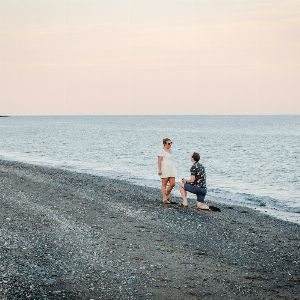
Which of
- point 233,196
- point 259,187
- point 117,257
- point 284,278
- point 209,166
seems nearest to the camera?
point 284,278

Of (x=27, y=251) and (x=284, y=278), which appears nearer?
(x=284, y=278)

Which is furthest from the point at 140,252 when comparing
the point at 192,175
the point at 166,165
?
the point at 166,165

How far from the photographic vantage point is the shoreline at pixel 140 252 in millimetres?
8227

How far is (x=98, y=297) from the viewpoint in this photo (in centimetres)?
771

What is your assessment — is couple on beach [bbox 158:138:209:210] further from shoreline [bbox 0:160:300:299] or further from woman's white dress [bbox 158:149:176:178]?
shoreline [bbox 0:160:300:299]

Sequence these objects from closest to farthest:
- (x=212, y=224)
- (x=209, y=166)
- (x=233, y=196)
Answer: (x=212, y=224), (x=233, y=196), (x=209, y=166)

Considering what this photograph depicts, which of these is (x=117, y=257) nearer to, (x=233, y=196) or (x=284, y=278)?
(x=284, y=278)

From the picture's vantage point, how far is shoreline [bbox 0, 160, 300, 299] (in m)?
8.23

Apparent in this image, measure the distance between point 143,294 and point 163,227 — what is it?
577 centimetres

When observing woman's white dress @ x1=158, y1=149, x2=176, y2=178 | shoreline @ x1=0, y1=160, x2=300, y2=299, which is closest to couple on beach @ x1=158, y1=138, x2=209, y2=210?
woman's white dress @ x1=158, y1=149, x2=176, y2=178

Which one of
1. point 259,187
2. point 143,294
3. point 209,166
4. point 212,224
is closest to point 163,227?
point 212,224

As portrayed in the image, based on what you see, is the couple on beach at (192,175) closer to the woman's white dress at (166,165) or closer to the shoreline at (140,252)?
the woman's white dress at (166,165)

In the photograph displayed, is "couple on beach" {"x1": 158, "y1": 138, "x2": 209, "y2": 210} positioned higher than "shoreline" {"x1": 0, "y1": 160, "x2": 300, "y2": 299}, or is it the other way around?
Answer: "couple on beach" {"x1": 158, "y1": 138, "x2": 209, "y2": 210}

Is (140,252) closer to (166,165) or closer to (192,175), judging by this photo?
(192,175)
